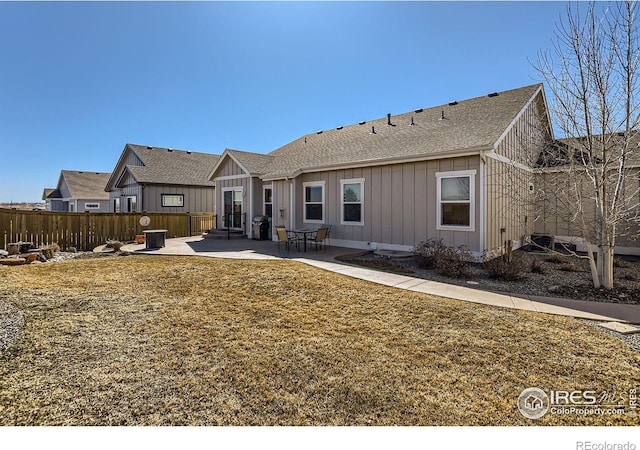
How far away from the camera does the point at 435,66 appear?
11891 mm

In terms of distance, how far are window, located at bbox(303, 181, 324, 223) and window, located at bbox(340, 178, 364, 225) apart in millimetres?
1077

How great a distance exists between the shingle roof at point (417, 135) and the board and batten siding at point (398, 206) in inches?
18.1

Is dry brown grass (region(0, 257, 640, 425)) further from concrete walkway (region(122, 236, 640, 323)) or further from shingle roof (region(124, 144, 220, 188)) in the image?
shingle roof (region(124, 144, 220, 188))

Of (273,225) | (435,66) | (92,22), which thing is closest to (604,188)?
(435,66)

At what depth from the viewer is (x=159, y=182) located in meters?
20.1

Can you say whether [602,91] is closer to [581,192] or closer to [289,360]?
[581,192]

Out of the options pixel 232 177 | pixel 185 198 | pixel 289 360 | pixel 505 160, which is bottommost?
pixel 289 360

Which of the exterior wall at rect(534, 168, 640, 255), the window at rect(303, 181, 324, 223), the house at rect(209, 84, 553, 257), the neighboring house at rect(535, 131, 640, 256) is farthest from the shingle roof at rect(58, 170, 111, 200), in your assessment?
the neighboring house at rect(535, 131, 640, 256)

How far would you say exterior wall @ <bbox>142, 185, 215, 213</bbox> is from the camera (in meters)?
20.1

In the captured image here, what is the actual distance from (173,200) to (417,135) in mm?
16757

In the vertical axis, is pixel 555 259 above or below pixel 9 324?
above

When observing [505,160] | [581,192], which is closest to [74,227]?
[505,160]
